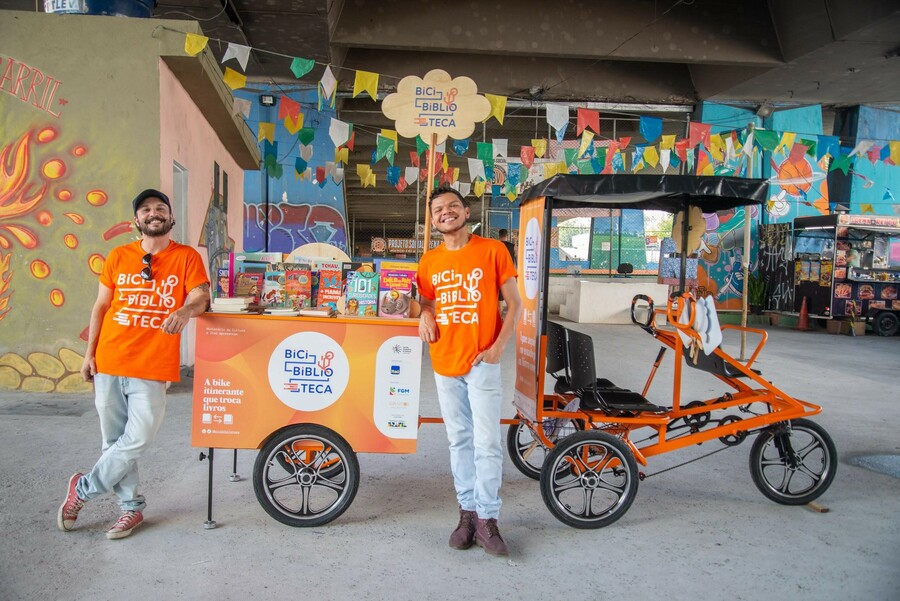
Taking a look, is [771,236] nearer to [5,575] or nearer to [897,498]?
[897,498]

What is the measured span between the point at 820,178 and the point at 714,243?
120 inches

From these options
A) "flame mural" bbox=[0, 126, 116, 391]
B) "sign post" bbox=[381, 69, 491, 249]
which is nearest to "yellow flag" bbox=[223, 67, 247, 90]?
"flame mural" bbox=[0, 126, 116, 391]

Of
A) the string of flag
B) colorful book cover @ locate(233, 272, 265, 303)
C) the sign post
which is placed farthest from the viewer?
the string of flag

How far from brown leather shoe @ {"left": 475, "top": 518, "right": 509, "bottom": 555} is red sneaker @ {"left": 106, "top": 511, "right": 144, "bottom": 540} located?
73.9 inches

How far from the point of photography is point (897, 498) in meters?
4.61

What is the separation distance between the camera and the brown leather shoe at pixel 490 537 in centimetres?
345

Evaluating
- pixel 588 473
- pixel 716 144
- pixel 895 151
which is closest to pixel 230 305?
pixel 588 473

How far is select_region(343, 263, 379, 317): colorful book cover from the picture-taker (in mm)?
3951

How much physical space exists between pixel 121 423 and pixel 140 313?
639 millimetres

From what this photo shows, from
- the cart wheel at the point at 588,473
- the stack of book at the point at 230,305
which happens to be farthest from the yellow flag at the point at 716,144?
the stack of book at the point at 230,305

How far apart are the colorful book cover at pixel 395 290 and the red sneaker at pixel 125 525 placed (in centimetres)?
174

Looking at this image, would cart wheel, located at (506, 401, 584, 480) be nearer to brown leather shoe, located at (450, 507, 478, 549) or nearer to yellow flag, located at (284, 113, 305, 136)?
brown leather shoe, located at (450, 507, 478, 549)

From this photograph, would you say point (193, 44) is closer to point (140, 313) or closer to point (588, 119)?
point (140, 313)

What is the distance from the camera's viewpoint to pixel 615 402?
4.36m
